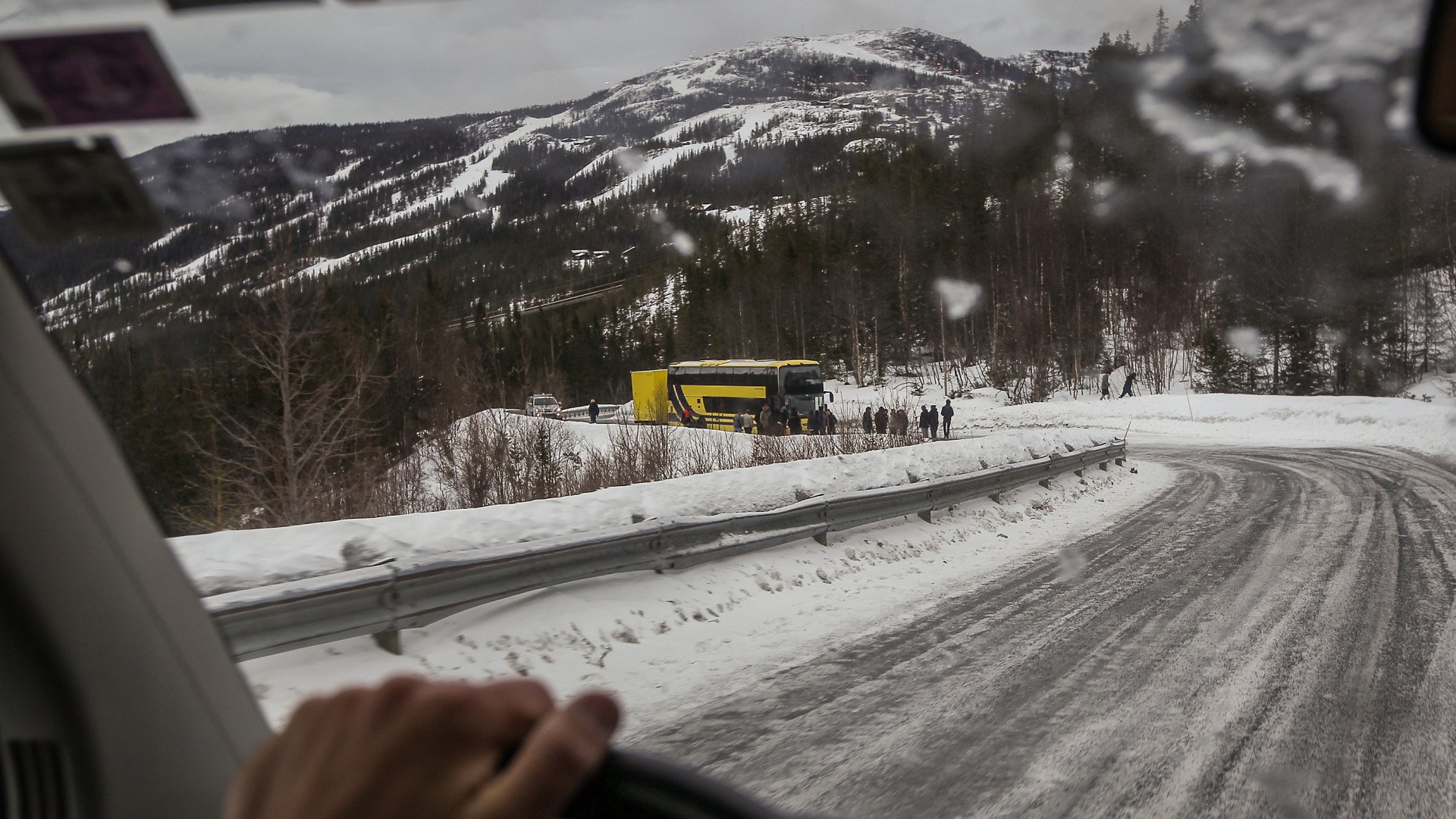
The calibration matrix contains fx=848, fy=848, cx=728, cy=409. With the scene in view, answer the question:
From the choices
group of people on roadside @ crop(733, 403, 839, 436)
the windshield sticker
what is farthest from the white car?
the windshield sticker

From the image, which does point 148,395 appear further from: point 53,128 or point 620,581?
point 620,581

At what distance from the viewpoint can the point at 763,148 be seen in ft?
513

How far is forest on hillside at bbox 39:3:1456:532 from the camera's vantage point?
8164 mm

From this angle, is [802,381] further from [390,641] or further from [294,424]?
[390,641]

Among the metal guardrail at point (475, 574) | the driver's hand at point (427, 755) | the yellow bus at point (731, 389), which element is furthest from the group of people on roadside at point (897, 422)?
the driver's hand at point (427, 755)

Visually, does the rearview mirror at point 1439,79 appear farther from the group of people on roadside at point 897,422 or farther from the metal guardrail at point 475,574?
the group of people on roadside at point 897,422

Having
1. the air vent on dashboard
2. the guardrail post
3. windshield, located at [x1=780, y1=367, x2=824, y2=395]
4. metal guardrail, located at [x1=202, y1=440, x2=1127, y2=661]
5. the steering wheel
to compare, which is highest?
windshield, located at [x1=780, y1=367, x2=824, y2=395]

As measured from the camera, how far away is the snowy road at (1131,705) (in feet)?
12.7

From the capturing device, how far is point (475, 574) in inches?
228

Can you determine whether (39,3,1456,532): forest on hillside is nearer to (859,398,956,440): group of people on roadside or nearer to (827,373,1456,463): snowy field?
(827,373,1456,463): snowy field

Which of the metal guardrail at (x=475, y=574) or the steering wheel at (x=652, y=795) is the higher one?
the steering wheel at (x=652, y=795)

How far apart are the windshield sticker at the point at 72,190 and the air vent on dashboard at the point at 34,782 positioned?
42.2 inches

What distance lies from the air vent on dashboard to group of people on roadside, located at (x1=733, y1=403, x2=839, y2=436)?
1660 cm

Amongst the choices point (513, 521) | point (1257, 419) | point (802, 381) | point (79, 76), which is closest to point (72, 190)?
point (79, 76)
